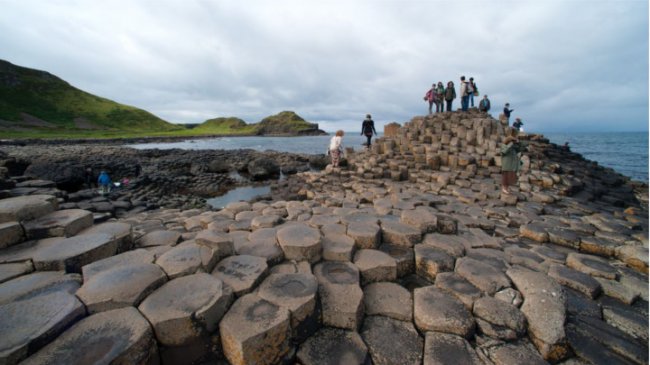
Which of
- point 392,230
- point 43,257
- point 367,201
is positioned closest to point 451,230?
point 392,230

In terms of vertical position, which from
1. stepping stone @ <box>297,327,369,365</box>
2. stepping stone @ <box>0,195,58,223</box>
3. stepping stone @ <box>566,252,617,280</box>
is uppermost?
stepping stone @ <box>0,195,58,223</box>

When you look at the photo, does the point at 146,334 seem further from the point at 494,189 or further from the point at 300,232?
the point at 494,189

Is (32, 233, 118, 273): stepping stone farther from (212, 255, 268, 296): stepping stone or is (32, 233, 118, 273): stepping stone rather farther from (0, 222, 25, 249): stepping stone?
(212, 255, 268, 296): stepping stone

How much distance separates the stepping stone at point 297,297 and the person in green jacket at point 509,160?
819 centimetres

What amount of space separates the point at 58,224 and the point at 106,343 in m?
2.68

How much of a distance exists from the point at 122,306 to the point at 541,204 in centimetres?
990

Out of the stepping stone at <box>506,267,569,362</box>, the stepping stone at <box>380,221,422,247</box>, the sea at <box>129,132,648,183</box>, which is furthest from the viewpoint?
the sea at <box>129,132,648,183</box>

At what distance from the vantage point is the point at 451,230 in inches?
183

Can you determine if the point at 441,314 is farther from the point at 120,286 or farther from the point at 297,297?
the point at 120,286

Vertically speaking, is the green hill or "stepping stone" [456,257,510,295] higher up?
the green hill

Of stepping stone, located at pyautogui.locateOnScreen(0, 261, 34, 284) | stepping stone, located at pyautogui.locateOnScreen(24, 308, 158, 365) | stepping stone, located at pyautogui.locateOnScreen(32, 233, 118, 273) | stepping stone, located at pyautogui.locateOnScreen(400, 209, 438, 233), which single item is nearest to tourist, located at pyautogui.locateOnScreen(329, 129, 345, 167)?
stepping stone, located at pyautogui.locateOnScreen(400, 209, 438, 233)

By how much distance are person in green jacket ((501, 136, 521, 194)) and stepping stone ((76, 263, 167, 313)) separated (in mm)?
9514

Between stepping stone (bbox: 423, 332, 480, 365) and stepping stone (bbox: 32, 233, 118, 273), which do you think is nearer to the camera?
stepping stone (bbox: 423, 332, 480, 365)

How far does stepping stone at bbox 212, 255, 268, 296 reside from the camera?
108 inches
